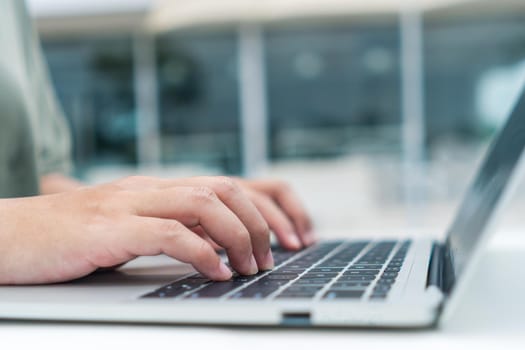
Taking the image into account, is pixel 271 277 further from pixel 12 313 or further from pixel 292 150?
pixel 292 150

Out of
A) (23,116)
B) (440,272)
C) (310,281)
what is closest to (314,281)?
(310,281)

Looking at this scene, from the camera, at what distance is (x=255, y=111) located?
6906 mm

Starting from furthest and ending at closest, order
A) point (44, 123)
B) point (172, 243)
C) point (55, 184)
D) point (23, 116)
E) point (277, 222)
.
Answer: point (44, 123), point (55, 184), point (23, 116), point (277, 222), point (172, 243)

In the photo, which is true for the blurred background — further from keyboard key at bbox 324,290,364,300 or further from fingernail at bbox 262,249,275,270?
keyboard key at bbox 324,290,364,300

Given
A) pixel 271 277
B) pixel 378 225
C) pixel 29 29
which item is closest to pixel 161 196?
pixel 271 277

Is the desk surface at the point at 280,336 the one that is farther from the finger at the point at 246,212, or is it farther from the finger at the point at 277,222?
the finger at the point at 277,222

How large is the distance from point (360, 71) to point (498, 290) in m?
6.68

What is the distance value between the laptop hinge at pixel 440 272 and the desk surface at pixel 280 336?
0.02 meters

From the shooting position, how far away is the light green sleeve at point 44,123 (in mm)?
1096

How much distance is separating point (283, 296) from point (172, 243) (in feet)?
0.34

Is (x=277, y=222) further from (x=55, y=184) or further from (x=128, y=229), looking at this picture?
(x=55, y=184)

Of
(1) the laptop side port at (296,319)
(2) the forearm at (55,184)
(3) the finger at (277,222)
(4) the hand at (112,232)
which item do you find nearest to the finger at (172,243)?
(4) the hand at (112,232)

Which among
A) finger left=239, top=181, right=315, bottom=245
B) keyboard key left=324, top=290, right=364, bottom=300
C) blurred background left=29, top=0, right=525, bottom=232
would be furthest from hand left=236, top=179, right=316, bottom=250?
blurred background left=29, top=0, right=525, bottom=232

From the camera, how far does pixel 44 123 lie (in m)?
1.14
